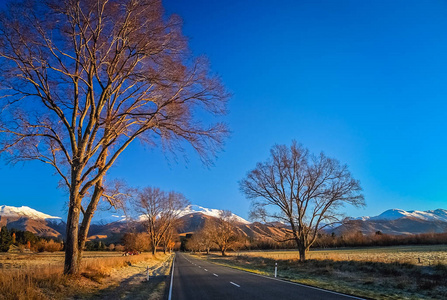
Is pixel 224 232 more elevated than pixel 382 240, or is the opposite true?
pixel 224 232

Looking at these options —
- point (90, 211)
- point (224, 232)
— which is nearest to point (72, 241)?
point (90, 211)

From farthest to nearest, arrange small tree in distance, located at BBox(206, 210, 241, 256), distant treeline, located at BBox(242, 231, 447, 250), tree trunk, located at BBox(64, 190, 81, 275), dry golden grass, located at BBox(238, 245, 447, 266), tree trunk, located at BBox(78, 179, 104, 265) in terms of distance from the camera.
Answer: small tree in distance, located at BBox(206, 210, 241, 256) → distant treeline, located at BBox(242, 231, 447, 250) → dry golden grass, located at BBox(238, 245, 447, 266) → tree trunk, located at BBox(78, 179, 104, 265) → tree trunk, located at BBox(64, 190, 81, 275)

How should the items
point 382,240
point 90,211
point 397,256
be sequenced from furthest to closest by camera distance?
point 382,240, point 397,256, point 90,211

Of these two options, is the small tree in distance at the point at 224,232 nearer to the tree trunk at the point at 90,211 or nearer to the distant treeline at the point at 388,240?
the distant treeline at the point at 388,240

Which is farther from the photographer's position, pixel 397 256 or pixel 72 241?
pixel 397 256

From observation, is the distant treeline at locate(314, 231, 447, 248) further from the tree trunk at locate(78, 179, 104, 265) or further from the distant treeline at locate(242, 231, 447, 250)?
the tree trunk at locate(78, 179, 104, 265)

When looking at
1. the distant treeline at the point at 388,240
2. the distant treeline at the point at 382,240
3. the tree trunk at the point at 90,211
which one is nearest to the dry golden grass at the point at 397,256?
the distant treeline at the point at 382,240

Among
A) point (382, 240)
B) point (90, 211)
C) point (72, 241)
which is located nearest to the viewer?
point (72, 241)

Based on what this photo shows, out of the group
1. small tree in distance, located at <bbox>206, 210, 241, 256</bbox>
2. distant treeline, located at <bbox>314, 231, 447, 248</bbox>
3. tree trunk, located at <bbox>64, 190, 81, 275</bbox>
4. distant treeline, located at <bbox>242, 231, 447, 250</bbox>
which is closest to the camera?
tree trunk, located at <bbox>64, 190, 81, 275</bbox>

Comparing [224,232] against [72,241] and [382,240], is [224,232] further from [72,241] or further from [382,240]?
[72,241]

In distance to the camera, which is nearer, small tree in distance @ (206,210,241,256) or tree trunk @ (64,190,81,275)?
tree trunk @ (64,190,81,275)

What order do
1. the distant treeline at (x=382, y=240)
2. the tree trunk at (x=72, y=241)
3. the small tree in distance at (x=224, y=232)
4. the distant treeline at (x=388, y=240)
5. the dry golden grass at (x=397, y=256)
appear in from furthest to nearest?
the small tree in distance at (x=224, y=232), the distant treeline at (x=388, y=240), the distant treeline at (x=382, y=240), the dry golden grass at (x=397, y=256), the tree trunk at (x=72, y=241)

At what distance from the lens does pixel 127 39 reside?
34.6 feet

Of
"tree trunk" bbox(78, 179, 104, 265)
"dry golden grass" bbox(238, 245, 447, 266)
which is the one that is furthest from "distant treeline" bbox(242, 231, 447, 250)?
"tree trunk" bbox(78, 179, 104, 265)
